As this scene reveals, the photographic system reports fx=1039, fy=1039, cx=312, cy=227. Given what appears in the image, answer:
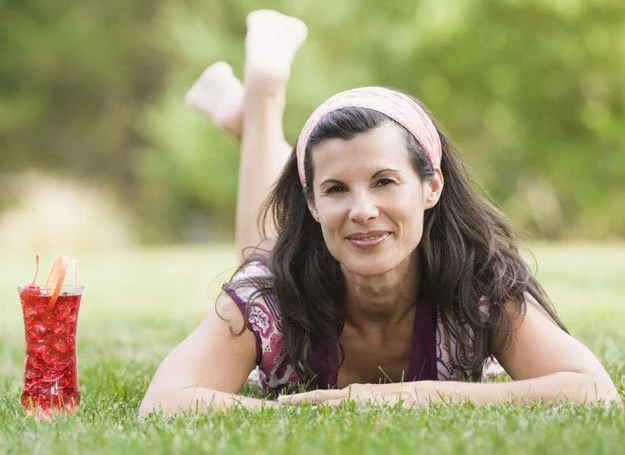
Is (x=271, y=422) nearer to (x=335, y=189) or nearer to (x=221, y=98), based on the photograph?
(x=335, y=189)

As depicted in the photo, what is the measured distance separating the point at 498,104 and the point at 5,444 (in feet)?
59.6

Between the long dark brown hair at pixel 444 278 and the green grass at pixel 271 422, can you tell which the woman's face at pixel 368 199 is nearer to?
the long dark brown hair at pixel 444 278

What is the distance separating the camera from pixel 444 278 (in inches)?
146

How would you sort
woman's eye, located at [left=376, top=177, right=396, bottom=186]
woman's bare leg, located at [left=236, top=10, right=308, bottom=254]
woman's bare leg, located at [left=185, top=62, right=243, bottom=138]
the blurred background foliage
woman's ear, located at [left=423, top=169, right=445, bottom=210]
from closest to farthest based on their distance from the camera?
woman's eye, located at [left=376, top=177, right=396, bottom=186], woman's ear, located at [left=423, top=169, right=445, bottom=210], woman's bare leg, located at [left=236, top=10, right=308, bottom=254], woman's bare leg, located at [left=185, top=62, right=243, bottom=138], the blurred background foliage

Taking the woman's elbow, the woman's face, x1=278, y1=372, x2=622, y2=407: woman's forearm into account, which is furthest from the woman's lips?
the woman's elbow

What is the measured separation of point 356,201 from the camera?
Result: 3352 millimetres

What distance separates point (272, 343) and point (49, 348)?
0.78 metres

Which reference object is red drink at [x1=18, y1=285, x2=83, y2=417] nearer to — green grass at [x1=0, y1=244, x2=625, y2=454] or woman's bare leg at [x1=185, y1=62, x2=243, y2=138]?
green grass at [x1=0, y1=244, x2=625, y2=454]

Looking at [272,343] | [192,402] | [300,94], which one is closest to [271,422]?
[192,402]

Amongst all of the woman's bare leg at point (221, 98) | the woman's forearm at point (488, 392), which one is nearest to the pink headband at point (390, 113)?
the woman's forearm at point (488, 392)

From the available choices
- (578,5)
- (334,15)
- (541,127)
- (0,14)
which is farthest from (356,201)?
(0,14)

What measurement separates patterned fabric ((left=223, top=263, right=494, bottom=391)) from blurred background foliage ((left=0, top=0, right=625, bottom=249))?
15.6m

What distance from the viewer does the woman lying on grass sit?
335 cm

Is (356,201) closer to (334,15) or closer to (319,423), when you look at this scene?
(319,423)
